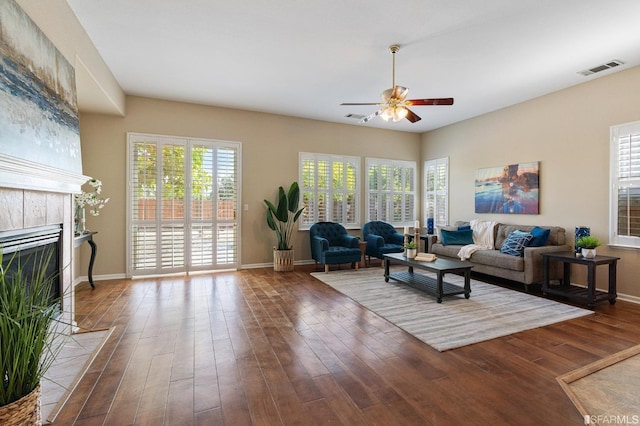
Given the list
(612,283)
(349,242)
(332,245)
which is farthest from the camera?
(332,245)

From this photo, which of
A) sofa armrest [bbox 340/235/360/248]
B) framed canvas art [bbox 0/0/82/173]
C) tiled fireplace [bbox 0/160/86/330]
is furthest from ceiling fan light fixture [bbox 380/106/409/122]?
tiled fireplace [bbox 0/160/86/330]

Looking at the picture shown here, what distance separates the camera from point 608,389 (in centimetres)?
210

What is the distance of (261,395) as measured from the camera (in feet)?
6.59

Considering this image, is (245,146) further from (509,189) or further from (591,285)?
(591,285)

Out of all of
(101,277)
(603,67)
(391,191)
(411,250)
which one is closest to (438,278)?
(411,250)

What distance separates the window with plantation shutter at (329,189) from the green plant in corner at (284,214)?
1.00ft

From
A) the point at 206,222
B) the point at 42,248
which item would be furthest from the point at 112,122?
the point at 42,248

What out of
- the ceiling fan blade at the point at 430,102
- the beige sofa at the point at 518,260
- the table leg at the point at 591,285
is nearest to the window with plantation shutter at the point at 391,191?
the beige sofa at the point at 518,260

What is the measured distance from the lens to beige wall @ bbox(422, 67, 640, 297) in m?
4.12

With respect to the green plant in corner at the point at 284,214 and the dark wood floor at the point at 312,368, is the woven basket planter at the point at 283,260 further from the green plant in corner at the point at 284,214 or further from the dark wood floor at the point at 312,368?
the dark wood floor at the point at 312,368

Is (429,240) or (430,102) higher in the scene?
(430,102)

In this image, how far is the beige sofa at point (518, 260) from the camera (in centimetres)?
436

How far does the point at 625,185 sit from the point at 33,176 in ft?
21.0

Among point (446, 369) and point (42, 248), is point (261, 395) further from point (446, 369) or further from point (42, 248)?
point (42, 248)
